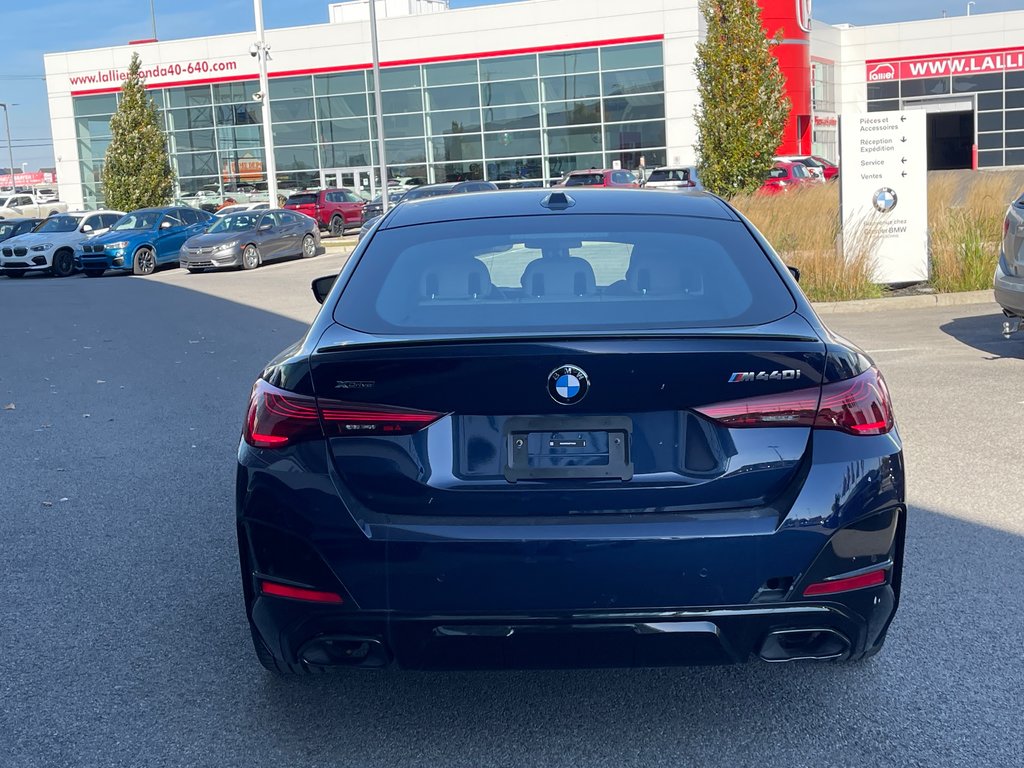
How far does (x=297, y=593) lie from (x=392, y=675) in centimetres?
99

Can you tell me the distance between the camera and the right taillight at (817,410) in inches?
126

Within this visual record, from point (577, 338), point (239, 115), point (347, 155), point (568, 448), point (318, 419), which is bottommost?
point (568, 448)

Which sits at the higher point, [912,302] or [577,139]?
[577,139]

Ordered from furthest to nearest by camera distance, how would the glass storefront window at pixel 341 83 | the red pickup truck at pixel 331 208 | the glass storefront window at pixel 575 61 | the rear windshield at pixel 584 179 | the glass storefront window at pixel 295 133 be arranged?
1. the glass storefront window at pixel 295 133
2. the glass storefront window at pixel 341 83
3. the glass storefront window at pixel 575 61
4. the red pickup truck at pixel 331 208
5. the rear windshield at pixel 584 179

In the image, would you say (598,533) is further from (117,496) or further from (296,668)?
(117,496)

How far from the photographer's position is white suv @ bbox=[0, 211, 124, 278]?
1198 inches

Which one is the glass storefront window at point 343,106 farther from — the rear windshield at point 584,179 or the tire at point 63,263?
the tire at point 63,263

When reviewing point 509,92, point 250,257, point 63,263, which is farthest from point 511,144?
point 250,257

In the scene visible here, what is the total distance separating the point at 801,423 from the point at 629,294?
934 mm

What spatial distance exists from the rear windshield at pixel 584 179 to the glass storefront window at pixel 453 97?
1526 cm

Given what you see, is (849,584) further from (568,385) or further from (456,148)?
(456,148)

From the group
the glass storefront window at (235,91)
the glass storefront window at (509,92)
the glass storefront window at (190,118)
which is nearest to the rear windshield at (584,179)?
the glass storefront window at (509,92)

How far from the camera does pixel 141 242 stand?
29266 mm

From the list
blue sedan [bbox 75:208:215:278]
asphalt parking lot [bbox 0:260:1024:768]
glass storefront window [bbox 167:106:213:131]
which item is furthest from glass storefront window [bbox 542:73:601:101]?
asphalt parking lot [bbox 0:260:1024:768]
